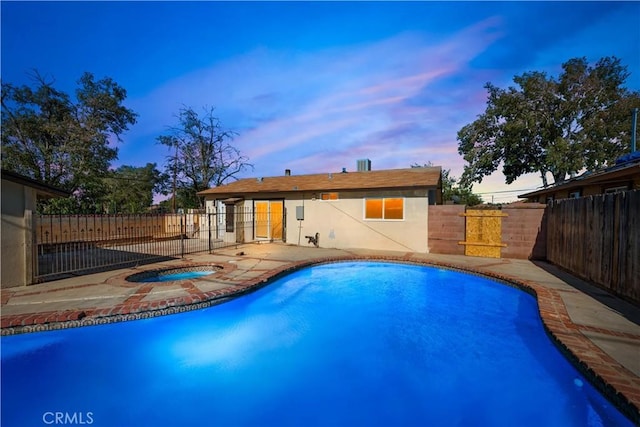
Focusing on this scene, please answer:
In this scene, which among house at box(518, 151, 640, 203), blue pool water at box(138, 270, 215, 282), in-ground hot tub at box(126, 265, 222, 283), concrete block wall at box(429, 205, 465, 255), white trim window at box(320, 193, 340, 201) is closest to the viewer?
house at box(518, 151, 640, 203)

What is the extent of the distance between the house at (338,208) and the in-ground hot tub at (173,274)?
18.5 feet

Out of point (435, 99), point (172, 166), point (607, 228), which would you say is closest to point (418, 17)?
point (435, 99)

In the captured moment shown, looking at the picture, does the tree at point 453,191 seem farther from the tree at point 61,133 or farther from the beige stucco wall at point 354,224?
the tree at point 61,133

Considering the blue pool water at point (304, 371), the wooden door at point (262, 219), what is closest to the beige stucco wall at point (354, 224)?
the wooden door at point (262, 219)

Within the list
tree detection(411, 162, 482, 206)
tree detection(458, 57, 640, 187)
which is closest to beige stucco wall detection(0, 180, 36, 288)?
tree detection(458, 57, 640, 187)

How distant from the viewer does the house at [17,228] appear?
5.93 metres

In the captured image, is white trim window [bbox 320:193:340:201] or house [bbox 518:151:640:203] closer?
house [bbox 518:151:640:203]

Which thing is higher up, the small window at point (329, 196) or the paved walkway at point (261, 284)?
the small window at point (329, 196)

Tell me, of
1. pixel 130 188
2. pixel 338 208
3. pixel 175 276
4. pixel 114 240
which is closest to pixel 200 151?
pixel 130 188

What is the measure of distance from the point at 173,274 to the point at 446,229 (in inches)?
415

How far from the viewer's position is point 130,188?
86.5ft

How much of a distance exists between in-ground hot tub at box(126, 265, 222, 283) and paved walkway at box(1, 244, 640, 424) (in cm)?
24

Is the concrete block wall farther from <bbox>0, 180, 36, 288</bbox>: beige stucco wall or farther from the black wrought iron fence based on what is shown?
<bbox>0, 180, 36, 288</bbox>: beige stucco wall

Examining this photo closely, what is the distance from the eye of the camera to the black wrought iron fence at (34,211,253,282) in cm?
917
